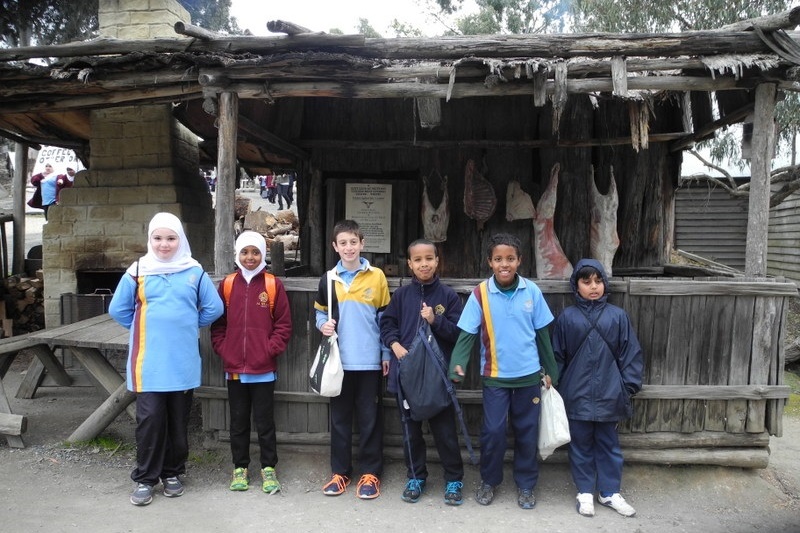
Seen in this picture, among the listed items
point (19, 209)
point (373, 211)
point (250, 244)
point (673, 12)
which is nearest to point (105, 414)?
point (250, 244)

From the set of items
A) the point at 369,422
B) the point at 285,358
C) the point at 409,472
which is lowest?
the point at 409,472

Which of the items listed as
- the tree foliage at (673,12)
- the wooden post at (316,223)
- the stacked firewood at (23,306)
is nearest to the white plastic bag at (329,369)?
the wooden post at (316,223)

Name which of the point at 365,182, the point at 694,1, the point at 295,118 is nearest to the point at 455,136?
the point at 365,182

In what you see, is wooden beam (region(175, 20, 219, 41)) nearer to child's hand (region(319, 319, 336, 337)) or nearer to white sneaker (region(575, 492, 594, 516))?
Answer: child's hand (region(319, 319, 336, 337))

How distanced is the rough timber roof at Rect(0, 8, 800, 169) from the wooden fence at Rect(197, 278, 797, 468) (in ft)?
4.80

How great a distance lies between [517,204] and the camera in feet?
20.4

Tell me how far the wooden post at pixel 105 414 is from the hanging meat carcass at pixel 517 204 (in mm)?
4117

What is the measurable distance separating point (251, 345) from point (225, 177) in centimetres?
140

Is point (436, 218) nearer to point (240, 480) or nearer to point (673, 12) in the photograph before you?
point (240, 480)

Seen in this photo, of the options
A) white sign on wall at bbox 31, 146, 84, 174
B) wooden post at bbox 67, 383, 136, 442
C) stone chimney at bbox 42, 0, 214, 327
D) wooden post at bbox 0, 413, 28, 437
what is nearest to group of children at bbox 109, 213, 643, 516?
wooden post at bbox 67, 383, 136, 442

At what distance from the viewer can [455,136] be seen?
21.4ft

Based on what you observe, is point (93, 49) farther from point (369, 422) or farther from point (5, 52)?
point (369, 422)

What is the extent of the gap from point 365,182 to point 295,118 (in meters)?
1.06

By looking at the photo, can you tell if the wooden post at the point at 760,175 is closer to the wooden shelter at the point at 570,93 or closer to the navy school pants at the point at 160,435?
the wooden shelter at the point at 570,93
